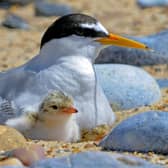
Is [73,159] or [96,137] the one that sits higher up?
[73,159]

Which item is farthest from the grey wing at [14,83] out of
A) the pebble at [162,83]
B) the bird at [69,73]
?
the pebble at [162,83]

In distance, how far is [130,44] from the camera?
190 inches

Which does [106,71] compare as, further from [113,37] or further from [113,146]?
[113,146]

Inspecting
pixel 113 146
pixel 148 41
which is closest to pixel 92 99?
pixel 113 146

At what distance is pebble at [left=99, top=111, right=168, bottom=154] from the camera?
3.78 m

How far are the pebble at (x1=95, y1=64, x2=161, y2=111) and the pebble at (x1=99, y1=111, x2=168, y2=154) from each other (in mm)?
1350

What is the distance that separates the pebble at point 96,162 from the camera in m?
3.30

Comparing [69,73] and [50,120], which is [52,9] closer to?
[69,73]

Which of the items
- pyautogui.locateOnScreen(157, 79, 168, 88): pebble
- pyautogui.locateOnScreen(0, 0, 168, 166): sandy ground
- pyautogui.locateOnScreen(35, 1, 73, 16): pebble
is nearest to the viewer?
pyautogui.locateOnScreen(157, 79, 168, 88): pebble

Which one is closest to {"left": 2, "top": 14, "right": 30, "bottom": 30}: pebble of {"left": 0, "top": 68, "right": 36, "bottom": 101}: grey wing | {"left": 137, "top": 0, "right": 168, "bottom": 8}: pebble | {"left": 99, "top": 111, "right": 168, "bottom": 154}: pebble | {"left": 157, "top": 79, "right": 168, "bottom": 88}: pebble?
{"left": 137, "top": 0, "right": 168, "bottom": 8}: pebble

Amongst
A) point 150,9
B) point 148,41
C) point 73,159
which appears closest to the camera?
point 73,159

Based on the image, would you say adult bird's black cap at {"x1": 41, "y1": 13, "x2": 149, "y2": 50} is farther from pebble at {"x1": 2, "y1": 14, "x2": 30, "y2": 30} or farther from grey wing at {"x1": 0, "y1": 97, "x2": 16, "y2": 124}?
pebble at {"x1": 2, "y1": 14, "x2": 30, "y2": 30}

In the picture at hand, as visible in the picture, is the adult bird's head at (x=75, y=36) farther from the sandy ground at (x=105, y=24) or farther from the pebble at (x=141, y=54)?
the pebble at (x=141, y=54)

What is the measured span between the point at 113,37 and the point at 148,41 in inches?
75.2
